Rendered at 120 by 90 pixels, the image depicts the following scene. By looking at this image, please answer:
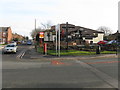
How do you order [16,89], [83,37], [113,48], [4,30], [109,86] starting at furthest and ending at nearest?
1. [4,30]
2. [83,37]
3. [113,48]
4. [109,86]
5. [16,89]

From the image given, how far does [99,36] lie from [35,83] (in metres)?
58.6

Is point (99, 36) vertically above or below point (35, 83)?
above

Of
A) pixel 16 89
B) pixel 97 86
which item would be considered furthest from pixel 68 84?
pixel 16 89

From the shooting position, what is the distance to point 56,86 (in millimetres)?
5930

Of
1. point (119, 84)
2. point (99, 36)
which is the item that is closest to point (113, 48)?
point (119, 84)

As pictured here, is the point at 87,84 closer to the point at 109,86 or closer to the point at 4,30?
the point at 109,86

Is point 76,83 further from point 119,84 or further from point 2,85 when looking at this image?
point 2,85

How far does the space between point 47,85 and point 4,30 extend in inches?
3469

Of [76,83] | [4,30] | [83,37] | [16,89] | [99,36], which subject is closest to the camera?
[16,89]

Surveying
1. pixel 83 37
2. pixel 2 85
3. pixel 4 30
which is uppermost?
pixel 4 30

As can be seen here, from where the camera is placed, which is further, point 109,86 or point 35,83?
point 35,83

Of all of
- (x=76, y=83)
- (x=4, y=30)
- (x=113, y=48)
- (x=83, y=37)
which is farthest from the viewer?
(x=4, y=30)

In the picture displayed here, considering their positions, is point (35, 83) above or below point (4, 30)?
below

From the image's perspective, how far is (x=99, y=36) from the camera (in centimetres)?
6212
